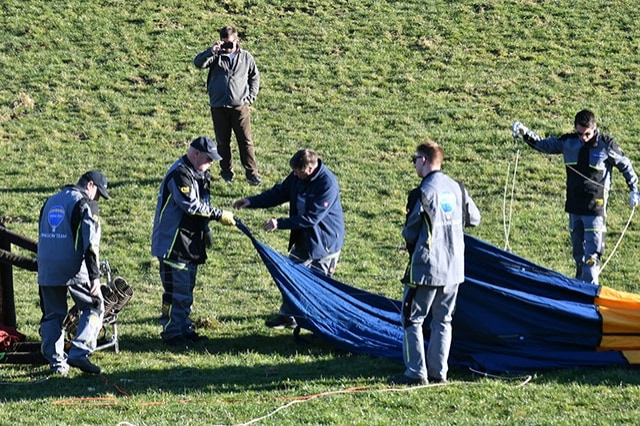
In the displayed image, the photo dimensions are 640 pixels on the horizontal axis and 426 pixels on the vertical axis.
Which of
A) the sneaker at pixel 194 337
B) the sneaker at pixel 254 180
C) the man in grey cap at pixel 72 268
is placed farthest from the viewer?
the sneaker at pixel 254 180

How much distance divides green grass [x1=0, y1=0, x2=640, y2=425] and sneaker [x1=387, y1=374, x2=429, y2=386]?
0.14 metres

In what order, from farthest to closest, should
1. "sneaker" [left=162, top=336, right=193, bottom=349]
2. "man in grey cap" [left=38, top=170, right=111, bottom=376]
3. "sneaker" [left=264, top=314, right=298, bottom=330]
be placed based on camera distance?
"sneaker" [left=264, top=314, right=298, bottom=330]
"sneaker" [left=162, top=336, right=193, bottom=349]
"man in grey cap" [left=38, top=170, right=111, bottom=376]

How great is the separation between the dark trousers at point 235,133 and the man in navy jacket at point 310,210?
5.10m

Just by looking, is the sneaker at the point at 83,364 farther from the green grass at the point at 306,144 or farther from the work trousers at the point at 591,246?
the work trousers at the point at 591,246

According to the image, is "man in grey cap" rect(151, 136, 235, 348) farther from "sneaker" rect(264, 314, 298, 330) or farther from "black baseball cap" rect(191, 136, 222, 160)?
"sneaker" rect(264, 314, 298, 330)

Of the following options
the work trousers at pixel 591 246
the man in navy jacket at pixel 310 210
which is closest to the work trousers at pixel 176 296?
the man in navy jacket at pixel 310 210

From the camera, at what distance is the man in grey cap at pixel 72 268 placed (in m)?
10.2

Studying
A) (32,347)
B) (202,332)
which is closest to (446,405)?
(202,332)

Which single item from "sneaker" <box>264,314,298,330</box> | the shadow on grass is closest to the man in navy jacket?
"sneaker" <box>264,314,298,330</box>

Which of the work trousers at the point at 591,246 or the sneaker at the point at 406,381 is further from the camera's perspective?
the work trousers at the point at 591,246

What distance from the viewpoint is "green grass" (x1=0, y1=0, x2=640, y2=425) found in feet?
30.8

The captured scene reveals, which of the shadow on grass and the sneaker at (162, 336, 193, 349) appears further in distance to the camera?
the sneaker at (162, 336, 193, 349)

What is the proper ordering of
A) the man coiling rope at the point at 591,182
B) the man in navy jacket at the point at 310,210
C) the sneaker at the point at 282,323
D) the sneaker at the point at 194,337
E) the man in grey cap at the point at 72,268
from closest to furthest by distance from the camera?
the man in grey cap at the point at 72,268 < the man in navy jacket at the point at 310,210 < the sneaker at the point at 194,337 < the sneaker at the point at 282,323 < the man coiling rope at the point at 591,182

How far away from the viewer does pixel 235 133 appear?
16.8 meters
